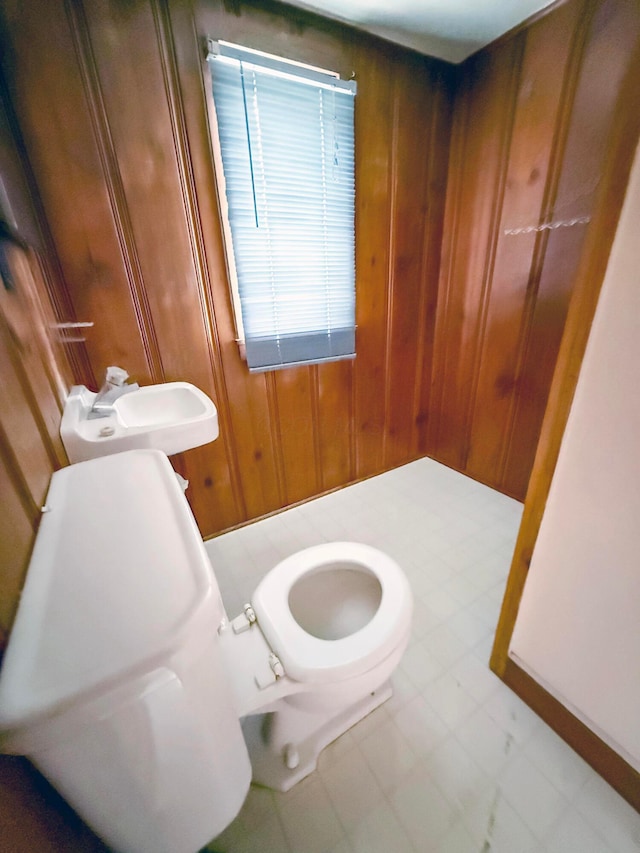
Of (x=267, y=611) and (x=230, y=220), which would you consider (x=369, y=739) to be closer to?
(x=267, y=611)

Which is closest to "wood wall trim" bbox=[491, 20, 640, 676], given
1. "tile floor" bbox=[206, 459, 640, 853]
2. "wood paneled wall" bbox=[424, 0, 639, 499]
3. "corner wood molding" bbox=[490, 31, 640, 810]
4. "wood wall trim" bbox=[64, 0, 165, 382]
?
"corner wood molding" bbox=[490, 31, 640, 810]

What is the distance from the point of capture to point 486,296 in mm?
1868

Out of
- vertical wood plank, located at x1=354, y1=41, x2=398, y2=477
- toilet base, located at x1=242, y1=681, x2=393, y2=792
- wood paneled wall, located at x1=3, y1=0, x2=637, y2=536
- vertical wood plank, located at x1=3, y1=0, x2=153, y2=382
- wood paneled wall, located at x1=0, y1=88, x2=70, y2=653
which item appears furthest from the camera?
vertical wood plank, located at x1=354, y1=41, x2=398, y2=477

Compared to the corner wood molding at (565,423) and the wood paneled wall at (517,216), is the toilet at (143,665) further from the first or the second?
the wood paneled wall at (517,216)

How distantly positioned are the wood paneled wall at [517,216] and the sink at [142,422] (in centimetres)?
161

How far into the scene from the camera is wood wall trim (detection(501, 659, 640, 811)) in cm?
83

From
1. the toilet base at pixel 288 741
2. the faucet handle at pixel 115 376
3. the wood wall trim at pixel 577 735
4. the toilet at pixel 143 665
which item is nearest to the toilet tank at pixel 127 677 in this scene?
the toilet at pixel 143 665

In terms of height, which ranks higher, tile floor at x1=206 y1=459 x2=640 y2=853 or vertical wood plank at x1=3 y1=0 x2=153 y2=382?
vertical wood plank at x1=3 y1=0 x2=153 y2=382

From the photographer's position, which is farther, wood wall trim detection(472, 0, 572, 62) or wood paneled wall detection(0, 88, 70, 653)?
wood wall trim detection(472, 0, 572, 62)

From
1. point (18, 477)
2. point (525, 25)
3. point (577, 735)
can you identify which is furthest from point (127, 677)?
point (525, 25)

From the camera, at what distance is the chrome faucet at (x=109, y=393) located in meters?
1.14

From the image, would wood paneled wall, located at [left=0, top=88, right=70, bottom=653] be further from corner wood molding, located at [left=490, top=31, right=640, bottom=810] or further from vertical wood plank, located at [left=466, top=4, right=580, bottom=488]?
vertical wood plank, located at [left=466, top=4, right=580, bottom=488]

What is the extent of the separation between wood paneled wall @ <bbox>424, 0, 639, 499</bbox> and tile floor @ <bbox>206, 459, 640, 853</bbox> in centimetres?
101

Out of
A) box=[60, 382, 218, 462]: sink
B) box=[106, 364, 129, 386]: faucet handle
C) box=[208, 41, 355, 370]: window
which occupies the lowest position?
box=[60, 382, 218, 462]: sink
